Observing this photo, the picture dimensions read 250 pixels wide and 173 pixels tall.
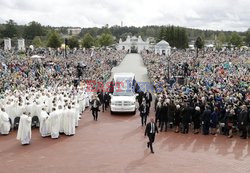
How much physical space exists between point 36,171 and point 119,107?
29.8ft

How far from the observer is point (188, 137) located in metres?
14.6

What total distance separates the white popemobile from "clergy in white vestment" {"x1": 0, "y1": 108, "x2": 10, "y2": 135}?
659cm

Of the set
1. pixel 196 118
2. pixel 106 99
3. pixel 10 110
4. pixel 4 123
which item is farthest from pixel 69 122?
pixel 196 118

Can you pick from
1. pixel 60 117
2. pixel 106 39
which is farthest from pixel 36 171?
pixel 106 39

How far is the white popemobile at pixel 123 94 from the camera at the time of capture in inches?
751

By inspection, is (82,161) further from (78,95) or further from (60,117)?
(78,95)

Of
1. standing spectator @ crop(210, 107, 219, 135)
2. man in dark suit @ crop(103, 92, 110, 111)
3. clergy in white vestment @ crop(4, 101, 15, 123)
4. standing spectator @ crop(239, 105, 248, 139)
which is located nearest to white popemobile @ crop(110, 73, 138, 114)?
man in dark suit @ crop(103, 92, 110, 111)

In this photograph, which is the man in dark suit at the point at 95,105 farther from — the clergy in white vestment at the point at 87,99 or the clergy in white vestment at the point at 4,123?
the clergy in white vestment at the point at 4,123

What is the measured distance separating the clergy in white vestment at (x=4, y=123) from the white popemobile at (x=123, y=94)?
6586 millimetres

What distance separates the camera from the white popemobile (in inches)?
751

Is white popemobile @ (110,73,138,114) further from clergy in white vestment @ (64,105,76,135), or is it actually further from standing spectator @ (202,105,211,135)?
standing spectator @ (202,105,211,135)

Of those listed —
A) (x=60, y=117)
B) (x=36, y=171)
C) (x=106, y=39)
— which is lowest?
(x=36, y=171)

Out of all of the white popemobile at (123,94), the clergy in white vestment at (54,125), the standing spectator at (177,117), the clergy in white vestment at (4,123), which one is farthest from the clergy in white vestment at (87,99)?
the standing spectator at (177,117)

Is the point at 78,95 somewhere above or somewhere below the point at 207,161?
above
